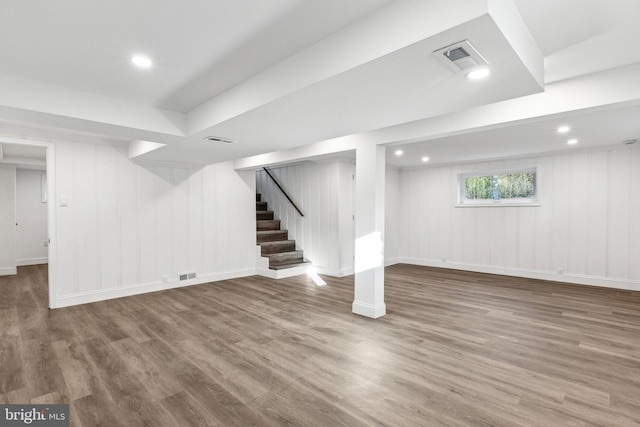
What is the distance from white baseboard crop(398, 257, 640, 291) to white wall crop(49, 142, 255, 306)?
433cm

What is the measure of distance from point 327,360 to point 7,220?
7876mm

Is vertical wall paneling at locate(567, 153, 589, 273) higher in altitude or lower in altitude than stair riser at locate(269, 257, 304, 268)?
higher

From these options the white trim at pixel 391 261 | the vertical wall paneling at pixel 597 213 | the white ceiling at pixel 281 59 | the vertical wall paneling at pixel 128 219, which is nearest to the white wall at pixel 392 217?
the white trim at pixel 391 261

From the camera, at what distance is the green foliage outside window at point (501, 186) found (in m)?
6.14

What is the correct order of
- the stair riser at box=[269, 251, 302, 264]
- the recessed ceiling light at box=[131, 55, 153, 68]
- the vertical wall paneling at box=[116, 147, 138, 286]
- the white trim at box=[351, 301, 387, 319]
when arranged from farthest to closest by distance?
1. the stair riser at box=[269, 251, 302, 264]
2. the vertical wall paneling at box=[116, 147, 138, 286]
3. the white trim at box=[351, 301, 387, 319]
4. the recessed ceiling light at box=[131, 55, 153, 68]

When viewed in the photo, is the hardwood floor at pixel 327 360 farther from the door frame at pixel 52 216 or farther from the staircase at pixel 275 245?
the staircase at pixel 275 245

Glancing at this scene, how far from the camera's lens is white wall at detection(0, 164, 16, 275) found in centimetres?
662

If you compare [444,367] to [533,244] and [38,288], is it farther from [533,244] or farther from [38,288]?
[38,288]

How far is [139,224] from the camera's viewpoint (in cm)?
508

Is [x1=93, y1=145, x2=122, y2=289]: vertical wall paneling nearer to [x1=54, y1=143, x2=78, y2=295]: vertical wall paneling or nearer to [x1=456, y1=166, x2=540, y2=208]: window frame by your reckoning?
[x1=54, y1=143, x2=78, y2=295]: vertical wall paneling

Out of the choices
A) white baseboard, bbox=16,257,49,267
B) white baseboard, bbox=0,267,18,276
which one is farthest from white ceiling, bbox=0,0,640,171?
white baseboard, bbox=16,257,49,267

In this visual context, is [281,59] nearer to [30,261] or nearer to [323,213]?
[323,213]

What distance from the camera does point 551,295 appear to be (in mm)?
4758

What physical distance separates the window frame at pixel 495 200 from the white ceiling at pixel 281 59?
9.33 ft
